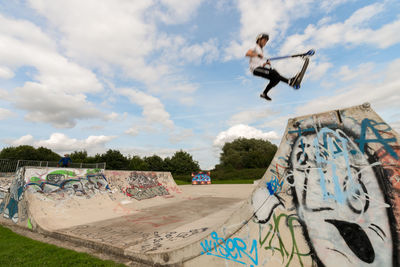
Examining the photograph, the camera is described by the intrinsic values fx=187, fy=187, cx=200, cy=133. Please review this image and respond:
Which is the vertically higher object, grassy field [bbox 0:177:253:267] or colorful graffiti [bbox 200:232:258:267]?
colorful graffiti [bbox 200:232:258:267]

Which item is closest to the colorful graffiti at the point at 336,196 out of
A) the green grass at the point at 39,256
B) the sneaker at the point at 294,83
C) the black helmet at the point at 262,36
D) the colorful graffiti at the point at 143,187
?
the sneaker at the point at 294,83

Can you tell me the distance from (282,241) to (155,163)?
4943 centimetres

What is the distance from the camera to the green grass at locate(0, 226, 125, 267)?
14.0 feet

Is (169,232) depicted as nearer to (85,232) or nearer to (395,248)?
(85,232)

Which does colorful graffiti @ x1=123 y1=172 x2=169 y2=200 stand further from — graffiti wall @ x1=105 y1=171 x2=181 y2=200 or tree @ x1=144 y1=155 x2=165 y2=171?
tree @ x1=144 y1=155 x2=165 y2=171

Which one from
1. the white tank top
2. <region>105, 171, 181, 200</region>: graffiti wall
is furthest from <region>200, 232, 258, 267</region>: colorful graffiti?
<region>105, 171, 181, 200</region>: graffiti wall

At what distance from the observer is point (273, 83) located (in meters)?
4.25

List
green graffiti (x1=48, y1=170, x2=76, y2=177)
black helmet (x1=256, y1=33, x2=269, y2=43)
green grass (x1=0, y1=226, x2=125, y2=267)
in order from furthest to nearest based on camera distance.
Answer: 1. green graffiti (x1=48, y1=170, x2=76, y2=177)
2. green grass (x1=0, y1=226, x2=125, y2=267)
3. black helmet (x1=256, y1=33, x2=269, y2=43)

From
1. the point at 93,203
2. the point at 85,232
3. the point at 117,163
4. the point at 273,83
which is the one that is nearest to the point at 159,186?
the point at 93,203

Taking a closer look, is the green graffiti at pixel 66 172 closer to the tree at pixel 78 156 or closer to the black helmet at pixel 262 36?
the black helmet at pixel 262 36

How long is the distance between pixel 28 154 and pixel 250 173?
2199 inches

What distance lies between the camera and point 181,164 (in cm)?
4944

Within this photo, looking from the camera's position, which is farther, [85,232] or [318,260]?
[85,232]

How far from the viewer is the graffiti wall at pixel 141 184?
43.5 ft
